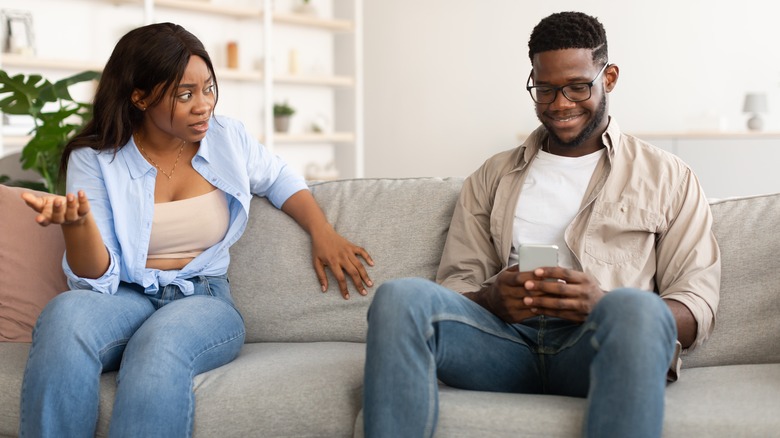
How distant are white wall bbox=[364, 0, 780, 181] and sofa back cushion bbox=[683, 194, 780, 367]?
335 cm

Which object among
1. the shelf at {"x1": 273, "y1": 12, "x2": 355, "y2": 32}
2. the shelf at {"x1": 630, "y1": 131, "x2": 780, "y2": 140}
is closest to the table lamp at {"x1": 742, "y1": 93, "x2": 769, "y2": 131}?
the shelf at {"x1": 630, "y1": 131, "x2": 780, "y2": 140}

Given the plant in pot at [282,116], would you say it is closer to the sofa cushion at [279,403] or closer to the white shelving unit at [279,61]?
the white shelving unit at [279,61]

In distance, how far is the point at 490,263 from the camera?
2062 millimetres

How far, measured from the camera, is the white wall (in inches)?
225

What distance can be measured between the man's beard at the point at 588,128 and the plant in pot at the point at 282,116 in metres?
4.61

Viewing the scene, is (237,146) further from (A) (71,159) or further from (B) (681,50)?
(B) (681,50)

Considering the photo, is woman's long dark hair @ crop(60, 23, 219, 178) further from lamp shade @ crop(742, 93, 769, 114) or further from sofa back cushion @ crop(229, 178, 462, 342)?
lamp shade @ crop(742, 93, 769, 114)

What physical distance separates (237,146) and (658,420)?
1.29 meters

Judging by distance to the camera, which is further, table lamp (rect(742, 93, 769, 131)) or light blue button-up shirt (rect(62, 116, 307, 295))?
table lamp (rect(742, 93, 769, 131))

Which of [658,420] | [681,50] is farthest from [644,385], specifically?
[681,50]

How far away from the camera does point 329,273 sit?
90.6 inches

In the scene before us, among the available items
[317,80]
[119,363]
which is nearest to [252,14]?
[317,80]

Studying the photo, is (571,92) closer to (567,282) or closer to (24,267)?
(567,282)

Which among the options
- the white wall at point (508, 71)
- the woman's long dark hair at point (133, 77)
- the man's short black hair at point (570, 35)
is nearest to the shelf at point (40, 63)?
the white wall at point (508, 71)
